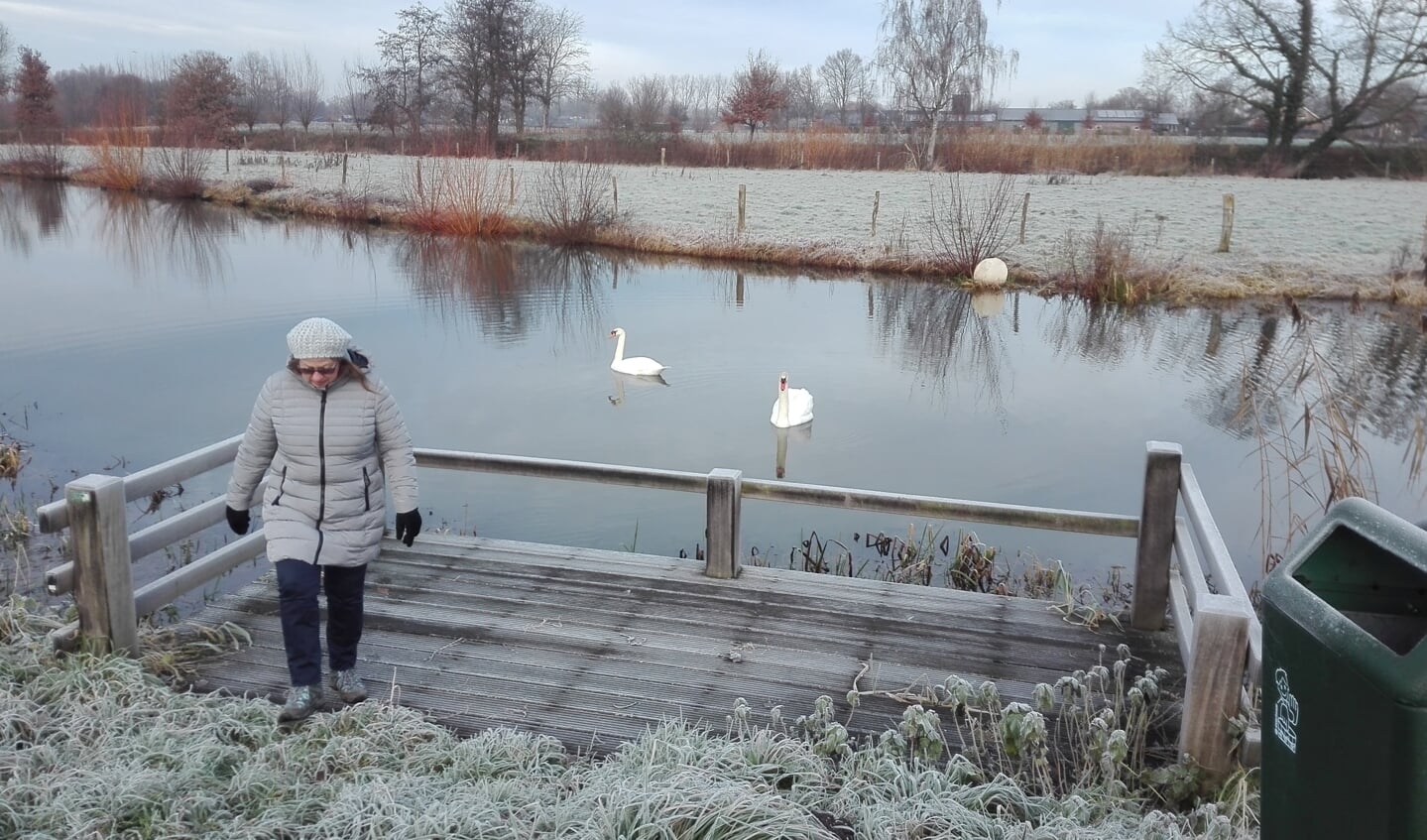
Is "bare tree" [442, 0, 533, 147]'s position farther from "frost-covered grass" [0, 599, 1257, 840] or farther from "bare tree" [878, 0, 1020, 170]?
"frost-covered grass" [0, 599, 1257, 840]

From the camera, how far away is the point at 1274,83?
131 feet


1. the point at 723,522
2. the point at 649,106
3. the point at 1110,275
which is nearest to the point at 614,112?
the point at 649,106

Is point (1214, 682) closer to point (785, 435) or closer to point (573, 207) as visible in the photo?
point (785, 435)

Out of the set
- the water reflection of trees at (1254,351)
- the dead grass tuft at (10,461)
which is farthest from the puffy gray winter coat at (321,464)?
the water reflection of trees at (1254,351)

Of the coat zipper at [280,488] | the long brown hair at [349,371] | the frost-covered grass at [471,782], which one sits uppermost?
the long brown hair at [349,371]

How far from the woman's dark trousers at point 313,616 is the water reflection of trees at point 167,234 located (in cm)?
1841

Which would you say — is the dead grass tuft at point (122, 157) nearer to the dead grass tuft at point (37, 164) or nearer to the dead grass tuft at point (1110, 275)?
the dead grass tuft at point (37, 164)

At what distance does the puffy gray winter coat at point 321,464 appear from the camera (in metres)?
4.12

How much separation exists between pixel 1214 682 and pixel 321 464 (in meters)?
3.29

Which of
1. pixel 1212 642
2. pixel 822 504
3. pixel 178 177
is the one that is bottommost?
pixel 822 504

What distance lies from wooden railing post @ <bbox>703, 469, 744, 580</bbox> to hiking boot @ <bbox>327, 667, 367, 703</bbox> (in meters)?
1.90

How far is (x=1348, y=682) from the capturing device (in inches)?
70.8

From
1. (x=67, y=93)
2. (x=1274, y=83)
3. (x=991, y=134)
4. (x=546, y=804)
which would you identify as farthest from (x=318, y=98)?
(x=546, y=804)

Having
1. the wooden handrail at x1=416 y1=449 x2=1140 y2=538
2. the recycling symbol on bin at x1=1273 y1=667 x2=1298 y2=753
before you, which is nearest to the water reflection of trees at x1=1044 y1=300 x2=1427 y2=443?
the wooden handrail at x1=416 y1=449 x2=1140 y2=538
